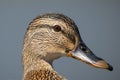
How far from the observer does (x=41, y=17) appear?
979mm

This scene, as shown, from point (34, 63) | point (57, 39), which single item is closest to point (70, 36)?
point (57, 39)

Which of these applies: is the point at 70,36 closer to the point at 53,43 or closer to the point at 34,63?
the point at 53,43

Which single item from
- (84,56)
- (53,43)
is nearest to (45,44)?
(53,43)

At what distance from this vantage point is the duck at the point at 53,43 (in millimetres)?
965

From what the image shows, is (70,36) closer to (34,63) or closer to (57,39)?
(57,39)

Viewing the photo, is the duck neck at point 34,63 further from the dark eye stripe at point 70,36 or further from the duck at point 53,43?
the dark eye stripe at point 70,36

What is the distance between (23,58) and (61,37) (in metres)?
0.18

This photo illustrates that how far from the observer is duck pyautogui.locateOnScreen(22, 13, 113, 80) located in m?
0.96

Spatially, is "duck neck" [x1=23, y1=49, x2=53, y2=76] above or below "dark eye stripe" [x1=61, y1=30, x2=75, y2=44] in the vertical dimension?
below

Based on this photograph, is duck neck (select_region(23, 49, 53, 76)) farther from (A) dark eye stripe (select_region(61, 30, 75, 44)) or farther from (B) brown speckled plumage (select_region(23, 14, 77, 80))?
(A) dark eye stripe (select_region(61, 30, 75, 44))

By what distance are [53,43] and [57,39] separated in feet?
0.06

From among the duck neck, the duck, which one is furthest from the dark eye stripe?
the duck neck

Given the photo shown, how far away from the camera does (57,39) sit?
3.20 feet

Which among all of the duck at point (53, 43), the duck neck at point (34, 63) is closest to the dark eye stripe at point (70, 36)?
the duck at point (53, 43)
